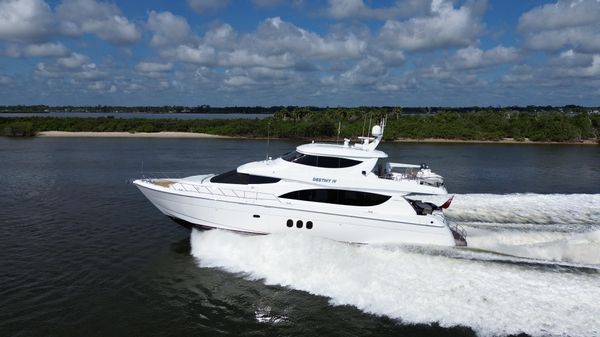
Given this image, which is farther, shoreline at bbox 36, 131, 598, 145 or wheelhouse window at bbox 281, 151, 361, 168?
shoreline at bbox 36, 131, 598, 145

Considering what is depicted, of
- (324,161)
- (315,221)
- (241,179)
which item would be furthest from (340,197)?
(241,179)

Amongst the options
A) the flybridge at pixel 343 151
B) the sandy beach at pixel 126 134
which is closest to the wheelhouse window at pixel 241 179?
the flybridge at pixel 343 151

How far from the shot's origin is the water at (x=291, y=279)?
29.9 feet

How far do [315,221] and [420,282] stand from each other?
339 centimetres

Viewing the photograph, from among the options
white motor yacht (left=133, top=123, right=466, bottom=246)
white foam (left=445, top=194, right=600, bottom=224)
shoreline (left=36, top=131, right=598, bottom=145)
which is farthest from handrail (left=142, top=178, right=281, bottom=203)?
shoreline (left=36, top=131, right=598, bottom=145)

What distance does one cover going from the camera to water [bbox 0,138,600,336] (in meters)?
9.11

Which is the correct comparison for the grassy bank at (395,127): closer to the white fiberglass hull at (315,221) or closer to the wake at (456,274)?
the white fiberglass hull at (315,221)

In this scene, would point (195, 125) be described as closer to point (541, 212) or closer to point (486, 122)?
point (486, 122)

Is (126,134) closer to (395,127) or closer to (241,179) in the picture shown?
(395,127)

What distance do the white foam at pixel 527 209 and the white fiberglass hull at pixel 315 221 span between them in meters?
3.72

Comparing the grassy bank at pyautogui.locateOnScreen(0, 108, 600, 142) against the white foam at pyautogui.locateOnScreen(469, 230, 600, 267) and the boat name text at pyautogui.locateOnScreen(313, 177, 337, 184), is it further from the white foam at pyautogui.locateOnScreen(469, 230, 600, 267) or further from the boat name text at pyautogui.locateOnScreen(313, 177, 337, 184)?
the boat name text at pyautogui.locateOnScreen(313, 177, 337, 184)

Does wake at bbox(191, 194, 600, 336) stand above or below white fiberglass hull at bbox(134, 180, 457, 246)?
below

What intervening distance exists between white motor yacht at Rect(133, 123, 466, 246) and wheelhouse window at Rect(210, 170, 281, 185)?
0.03 metres

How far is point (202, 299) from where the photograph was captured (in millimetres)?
10164
